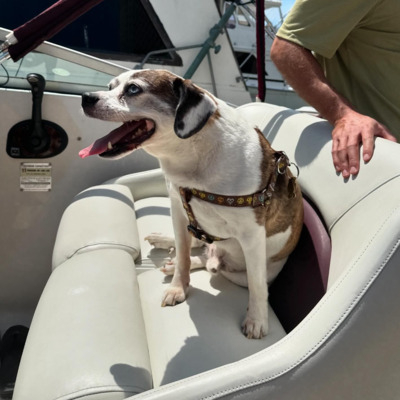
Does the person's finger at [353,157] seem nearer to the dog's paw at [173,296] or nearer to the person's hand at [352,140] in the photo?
the person's hand at [352,140]

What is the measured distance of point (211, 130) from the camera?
1252 mm

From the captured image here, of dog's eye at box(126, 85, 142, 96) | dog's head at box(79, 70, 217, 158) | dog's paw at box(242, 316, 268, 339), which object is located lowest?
dog's paw at box(242, 316, 268, 339)

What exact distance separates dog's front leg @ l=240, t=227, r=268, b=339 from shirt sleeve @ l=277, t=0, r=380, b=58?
647mm

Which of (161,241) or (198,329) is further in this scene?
(161,241)

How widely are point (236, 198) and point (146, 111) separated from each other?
1.16ft

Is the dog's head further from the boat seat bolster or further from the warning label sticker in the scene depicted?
the warning label sticker

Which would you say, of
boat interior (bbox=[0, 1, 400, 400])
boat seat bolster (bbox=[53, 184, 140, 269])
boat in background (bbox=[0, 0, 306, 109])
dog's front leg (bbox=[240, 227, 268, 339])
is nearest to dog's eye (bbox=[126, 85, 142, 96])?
boat interior (bbox=[0, 1, 400, 400])

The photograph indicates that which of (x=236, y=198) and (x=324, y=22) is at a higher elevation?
(x=324, y=22)

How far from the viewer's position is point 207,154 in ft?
4.14

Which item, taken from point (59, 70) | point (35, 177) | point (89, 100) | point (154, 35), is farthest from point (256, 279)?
point (154, 35)

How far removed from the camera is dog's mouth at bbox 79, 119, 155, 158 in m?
1.21

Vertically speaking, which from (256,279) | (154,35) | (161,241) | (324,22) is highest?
(324,22)

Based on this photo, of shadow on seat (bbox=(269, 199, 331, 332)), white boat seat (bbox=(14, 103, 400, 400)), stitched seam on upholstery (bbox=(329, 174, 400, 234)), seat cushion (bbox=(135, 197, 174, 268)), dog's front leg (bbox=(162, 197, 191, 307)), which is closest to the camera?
white boat seat (bbox=(14, 103, 400, 400))

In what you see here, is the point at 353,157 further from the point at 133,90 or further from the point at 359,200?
the point at 133,90
